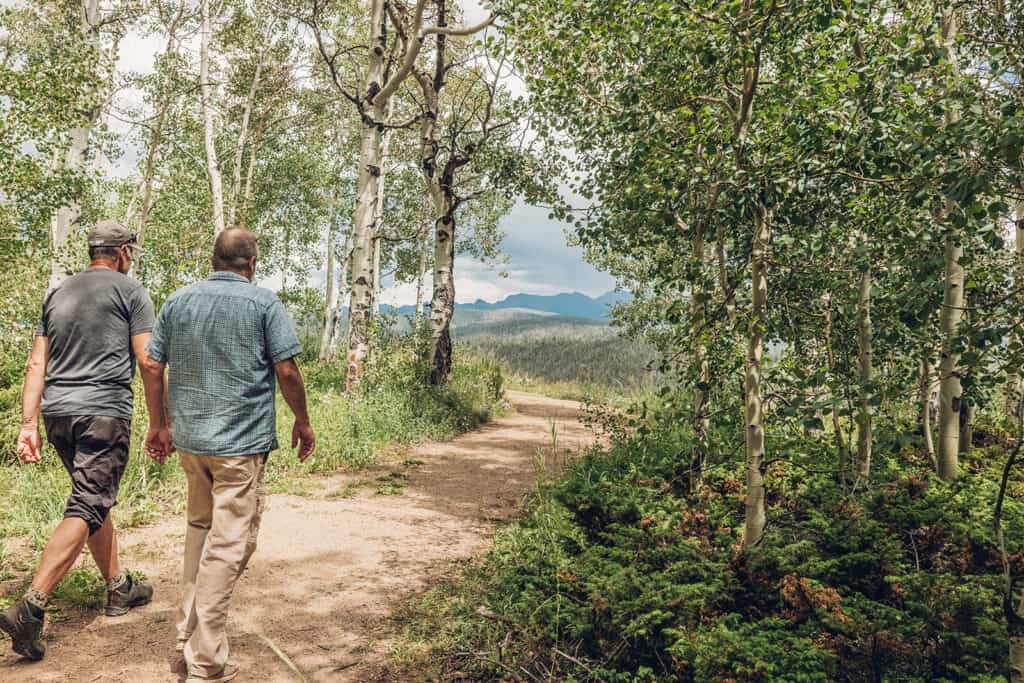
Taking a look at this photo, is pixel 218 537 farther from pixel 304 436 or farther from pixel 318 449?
pixel 318 449

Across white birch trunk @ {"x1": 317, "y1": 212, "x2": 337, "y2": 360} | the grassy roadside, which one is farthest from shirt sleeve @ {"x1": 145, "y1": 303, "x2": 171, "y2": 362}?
white birch trunk @ {"x1": 317, "y1": 212, "x2": 337, "y2": 360}

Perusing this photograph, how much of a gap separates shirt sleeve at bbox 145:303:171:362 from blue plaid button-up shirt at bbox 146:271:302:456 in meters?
0.02

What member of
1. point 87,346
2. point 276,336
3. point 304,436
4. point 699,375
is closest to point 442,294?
point 699,375

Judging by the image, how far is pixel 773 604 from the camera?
14.0 feet

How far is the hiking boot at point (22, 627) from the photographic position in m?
3.37

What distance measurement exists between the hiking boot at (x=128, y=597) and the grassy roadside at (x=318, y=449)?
0.21 meters

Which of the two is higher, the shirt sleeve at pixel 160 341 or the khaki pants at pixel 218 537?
the shirt sleeve at pixel 160 341

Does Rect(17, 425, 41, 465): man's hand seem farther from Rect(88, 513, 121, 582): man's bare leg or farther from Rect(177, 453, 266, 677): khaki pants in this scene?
Rect(177, 453, 266, 677): khaki pants

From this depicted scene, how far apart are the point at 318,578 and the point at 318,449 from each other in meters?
3.86

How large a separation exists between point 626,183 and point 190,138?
26.5 m

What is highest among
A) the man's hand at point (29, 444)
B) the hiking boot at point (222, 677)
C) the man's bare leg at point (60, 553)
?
the man's hand at point (29, 444)

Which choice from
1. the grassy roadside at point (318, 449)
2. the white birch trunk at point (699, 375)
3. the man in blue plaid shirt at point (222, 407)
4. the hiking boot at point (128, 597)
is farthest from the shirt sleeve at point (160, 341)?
the white birch trunk at point (699, 375)

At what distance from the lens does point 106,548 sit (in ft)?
13.1

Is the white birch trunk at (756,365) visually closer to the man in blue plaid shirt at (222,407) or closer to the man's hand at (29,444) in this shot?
the man in blue plaid shirt at (222,407)
